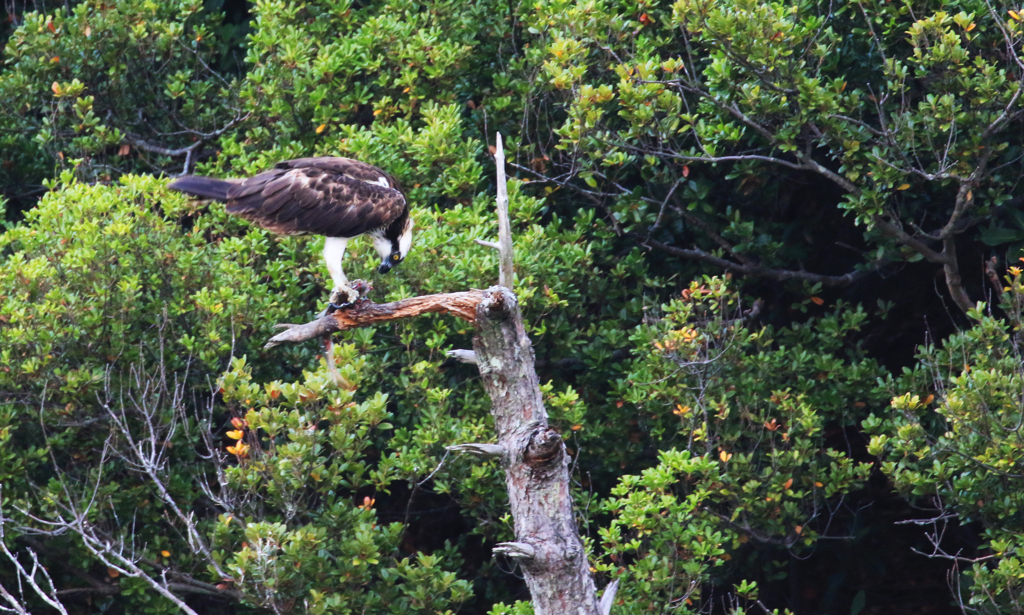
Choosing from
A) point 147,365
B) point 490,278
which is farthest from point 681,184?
point 147,365

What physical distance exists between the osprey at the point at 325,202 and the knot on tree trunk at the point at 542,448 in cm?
171

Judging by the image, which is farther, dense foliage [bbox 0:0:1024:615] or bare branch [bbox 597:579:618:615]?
dense foliage [bbox 0:0:1024:615]

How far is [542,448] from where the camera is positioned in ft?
15.8

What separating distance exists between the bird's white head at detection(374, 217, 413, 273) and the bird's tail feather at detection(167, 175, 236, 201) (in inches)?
35.8

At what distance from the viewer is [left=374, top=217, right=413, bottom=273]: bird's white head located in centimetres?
632

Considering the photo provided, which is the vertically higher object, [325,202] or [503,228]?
[503,228]

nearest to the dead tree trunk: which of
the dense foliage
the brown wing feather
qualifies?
the dense foliage

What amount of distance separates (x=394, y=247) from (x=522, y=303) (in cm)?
80

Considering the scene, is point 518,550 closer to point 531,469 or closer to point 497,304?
point 531,469

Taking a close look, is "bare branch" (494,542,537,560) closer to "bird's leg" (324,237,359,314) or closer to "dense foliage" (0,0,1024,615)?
"dense foliage" (0,0,1024,615)

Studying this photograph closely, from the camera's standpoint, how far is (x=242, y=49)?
32.7 ft

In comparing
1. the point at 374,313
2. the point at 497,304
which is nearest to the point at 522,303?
the point at 374,313

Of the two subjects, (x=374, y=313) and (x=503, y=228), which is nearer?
(x=503, y=228)

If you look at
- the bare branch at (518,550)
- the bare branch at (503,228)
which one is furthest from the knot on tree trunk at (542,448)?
the bare branch at (503,228)
